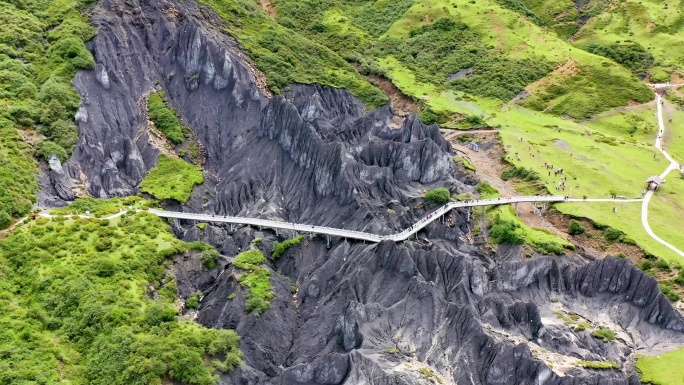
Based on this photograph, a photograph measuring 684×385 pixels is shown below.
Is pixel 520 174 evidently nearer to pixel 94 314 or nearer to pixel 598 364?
pixel 598 364

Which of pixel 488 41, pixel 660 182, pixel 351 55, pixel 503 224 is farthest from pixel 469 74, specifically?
pixel 503 224

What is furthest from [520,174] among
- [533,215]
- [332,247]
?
[332,247]

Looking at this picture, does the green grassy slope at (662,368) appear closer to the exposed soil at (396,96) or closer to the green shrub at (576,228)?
the green shrub at (576,228)

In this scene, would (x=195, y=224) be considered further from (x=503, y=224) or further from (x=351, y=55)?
(x=351, y=55)

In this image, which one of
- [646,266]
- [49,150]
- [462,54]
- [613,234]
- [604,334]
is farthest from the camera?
[462,54]

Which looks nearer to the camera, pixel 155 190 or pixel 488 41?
pixel 155 190

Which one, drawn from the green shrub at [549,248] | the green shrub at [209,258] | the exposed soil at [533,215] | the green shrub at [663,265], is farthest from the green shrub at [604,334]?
the green shrub at [209,258]
